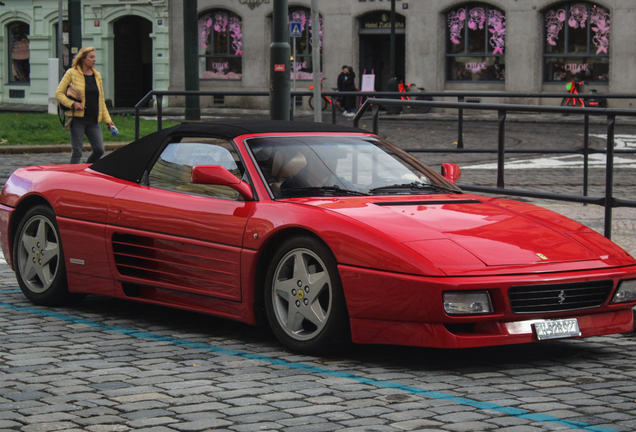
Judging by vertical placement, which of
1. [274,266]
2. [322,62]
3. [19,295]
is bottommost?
[19,295]

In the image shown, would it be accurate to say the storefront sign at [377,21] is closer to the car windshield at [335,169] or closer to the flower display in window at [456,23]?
the flower display in window at [456,23]

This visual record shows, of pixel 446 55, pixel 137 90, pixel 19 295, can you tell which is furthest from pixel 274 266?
pixel 137 90

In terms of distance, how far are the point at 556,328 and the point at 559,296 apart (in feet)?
0.54

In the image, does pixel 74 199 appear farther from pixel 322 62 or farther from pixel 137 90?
pixel 137 90

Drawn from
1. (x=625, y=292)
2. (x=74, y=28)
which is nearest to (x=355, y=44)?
(x=74, y=28)

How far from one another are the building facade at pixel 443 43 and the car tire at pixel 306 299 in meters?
26.2

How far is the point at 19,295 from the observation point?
7.66m

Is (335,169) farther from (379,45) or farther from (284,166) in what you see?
(379,45)

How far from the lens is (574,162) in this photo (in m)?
10.1

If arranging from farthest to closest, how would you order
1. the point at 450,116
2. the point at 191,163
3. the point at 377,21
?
the point at 377,21 → the point at 450,116 → the point at 191,163

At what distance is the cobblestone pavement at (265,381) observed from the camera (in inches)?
175

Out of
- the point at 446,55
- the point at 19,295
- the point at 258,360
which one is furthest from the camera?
the point at 446,55

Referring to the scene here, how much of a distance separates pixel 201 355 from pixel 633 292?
93.1 inches

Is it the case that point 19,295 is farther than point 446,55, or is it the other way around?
point 446,55
